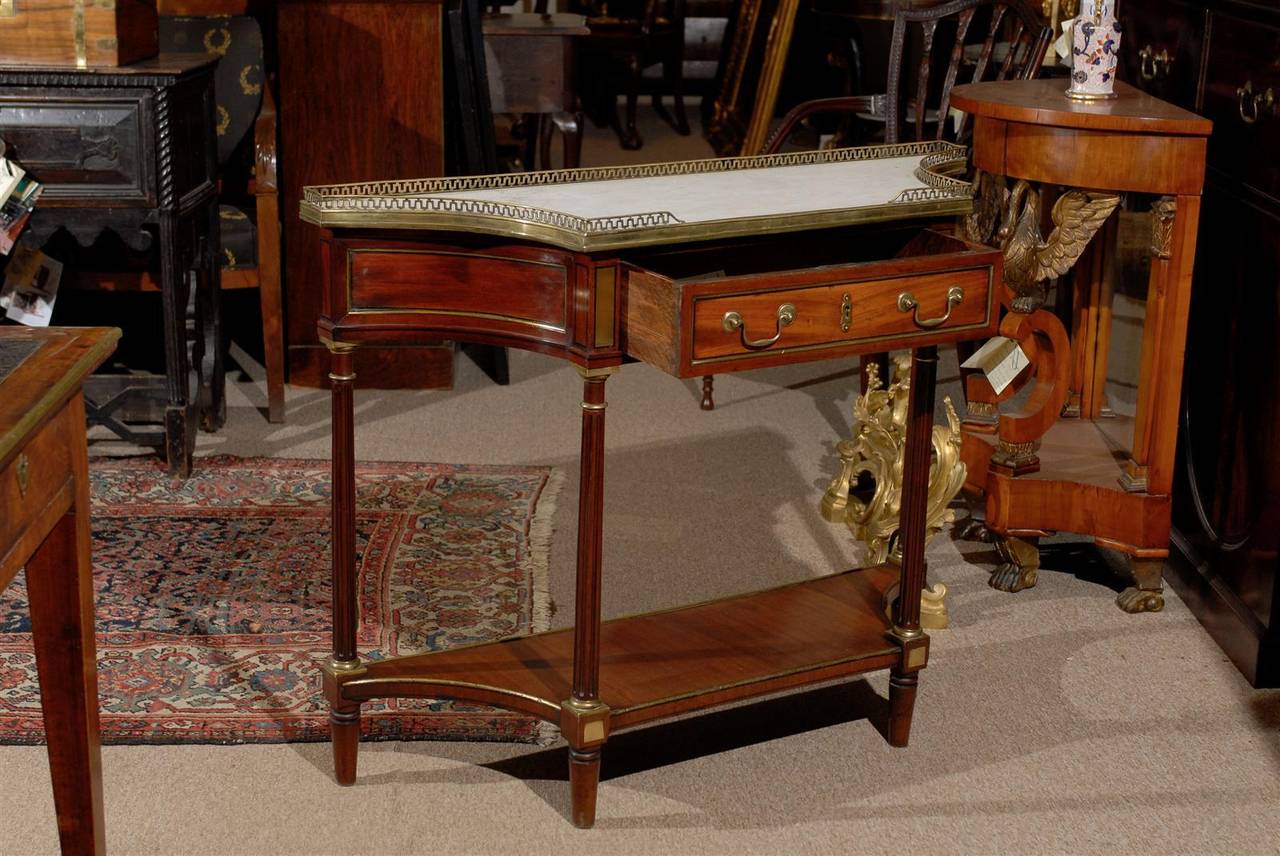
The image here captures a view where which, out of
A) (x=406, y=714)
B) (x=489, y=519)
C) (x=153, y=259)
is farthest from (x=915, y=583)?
(x=153, y=259)

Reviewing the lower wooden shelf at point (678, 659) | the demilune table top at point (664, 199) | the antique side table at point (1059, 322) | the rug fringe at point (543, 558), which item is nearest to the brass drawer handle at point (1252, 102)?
the antique side table at point (1059, 322)

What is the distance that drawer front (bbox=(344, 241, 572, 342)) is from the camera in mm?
2277

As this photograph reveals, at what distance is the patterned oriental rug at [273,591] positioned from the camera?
2836mm

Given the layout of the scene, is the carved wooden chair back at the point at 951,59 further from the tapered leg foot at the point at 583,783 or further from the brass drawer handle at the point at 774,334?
the tapered leg foot at the point at 583,783

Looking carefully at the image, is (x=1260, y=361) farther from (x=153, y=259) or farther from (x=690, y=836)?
(x=153, y=259)

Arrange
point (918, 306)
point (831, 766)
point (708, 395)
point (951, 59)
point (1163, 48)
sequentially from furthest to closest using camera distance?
point (708, 395), point (951, 59), point (1163, 48), point (831, 766), point (918, 306)

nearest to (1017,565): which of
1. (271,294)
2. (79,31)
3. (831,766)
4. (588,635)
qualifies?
(831,766)

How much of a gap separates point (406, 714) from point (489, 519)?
0.98 m

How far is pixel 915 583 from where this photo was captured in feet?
9.03

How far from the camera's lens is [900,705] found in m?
2.79

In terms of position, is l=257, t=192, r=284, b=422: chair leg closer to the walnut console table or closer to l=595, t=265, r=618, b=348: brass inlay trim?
the walnut console table

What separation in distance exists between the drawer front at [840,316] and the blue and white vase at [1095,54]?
0.93 m

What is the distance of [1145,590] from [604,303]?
5.43 ft

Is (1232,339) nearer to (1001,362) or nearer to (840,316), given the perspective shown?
(1001,362)
